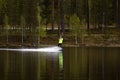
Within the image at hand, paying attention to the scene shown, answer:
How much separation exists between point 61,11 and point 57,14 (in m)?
1.54

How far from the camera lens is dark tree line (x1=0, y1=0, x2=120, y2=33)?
273ft

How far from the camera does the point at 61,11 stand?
8950 cm

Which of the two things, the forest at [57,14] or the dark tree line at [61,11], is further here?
the dark tree line at [61,11]

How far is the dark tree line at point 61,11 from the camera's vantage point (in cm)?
8331

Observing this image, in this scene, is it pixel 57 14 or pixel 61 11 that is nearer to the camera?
pixel 61 11

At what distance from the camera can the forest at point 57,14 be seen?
7956 cm

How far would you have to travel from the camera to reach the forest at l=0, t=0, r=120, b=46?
79562mm

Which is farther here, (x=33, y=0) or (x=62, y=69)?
(x=33, y=0)

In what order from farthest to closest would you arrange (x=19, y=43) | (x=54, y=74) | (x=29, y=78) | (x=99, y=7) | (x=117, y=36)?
(x=99, y=7) < (x=117, y=36) < (x=19, y=43) < (x=54, y=74) < (x=29, y=78)

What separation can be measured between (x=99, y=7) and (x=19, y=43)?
873 inches

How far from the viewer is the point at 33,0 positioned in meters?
84.1

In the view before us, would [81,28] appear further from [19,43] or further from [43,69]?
[43,69]

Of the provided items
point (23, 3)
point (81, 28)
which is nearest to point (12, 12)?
point (23, 3)

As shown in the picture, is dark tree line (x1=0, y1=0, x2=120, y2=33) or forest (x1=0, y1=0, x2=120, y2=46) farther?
dark tree line (x1=0, y1=0, x2=120, y2=33)
